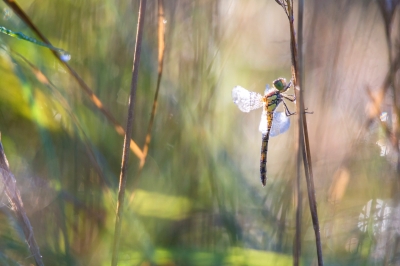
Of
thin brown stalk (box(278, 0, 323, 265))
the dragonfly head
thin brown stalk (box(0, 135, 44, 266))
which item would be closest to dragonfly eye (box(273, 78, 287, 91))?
the dragonfly head

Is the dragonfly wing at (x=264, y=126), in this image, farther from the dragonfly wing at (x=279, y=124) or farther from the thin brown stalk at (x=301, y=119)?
the thin brown stalk at (x=301, y=119)

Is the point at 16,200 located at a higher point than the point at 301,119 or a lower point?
lower

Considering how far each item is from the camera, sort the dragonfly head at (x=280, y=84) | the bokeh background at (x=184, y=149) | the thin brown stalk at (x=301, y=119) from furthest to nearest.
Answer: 1. the bokeh background at (x=184, y=149)
2. the dragonfly head at (x=280, y=84)
3. the thin brown stalk at (x=301, y=119)

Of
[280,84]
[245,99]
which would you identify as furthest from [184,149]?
[280,84]

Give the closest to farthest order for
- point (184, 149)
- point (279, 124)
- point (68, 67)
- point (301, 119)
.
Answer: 1. point (301, 119)
2. point (68, 67)
3. point (279, 124)
4. point (184, 149)

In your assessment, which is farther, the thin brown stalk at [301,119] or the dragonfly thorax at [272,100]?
the dragonfly thorax at [272,100]

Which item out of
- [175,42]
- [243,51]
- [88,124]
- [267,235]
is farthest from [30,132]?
[243,51]

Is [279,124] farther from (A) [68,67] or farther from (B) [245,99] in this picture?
(A) [68,67]

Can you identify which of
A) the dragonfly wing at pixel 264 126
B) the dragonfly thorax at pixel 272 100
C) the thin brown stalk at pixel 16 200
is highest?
the dragonfly thorax at pixel 272 100

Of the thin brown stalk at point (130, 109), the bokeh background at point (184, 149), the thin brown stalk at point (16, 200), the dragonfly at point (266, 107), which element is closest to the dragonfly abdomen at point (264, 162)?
the dragonfly at point (266, 107)
